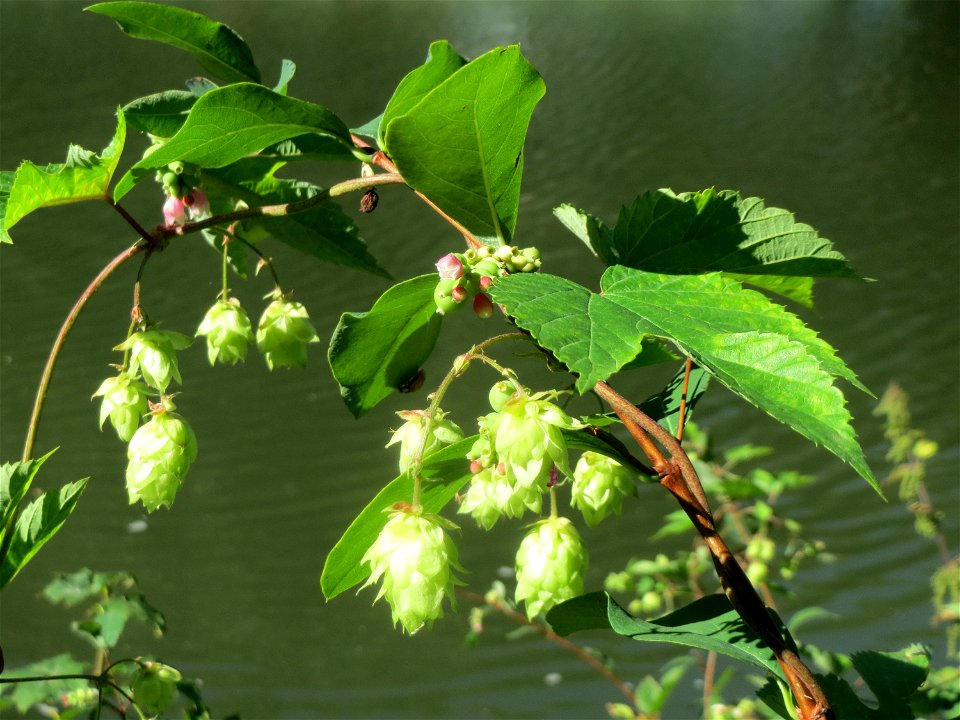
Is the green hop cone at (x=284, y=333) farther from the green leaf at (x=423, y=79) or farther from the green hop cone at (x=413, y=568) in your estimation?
the green hop cone at (x=413, y=568)

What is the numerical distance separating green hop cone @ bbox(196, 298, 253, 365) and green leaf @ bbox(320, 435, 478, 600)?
36cm

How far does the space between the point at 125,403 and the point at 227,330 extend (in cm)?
18

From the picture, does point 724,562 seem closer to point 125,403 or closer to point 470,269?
point 470,269

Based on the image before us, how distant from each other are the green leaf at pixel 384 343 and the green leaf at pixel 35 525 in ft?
0.94

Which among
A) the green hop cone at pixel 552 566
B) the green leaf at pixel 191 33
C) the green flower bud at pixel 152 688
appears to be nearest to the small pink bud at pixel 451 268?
the green hop cone at pixel 552 566

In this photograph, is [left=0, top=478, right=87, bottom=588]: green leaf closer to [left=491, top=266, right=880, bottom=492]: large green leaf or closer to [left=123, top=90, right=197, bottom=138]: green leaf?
[left=123, top=90, right=197, bottom=138]: green leaf

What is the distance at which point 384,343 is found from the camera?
2.88 feet

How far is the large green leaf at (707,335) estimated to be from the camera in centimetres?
54

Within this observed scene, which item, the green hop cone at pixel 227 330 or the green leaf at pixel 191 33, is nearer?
the green leaf at pixel 191 33

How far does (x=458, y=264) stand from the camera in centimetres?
74

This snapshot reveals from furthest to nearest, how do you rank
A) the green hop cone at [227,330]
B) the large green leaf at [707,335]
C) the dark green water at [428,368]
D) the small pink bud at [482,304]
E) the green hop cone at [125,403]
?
the dark green water at [428,368], the green hop cone at [227,330], the green hop cone at [125,403], the small pink bud at [482,304], the large green leaf at [707,335]

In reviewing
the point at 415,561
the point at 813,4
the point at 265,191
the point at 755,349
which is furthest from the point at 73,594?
the point at 813,4

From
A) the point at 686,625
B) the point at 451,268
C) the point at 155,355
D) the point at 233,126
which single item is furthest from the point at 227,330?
the point at 686,625

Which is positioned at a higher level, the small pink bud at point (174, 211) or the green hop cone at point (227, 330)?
the small pink bud at point (174, 211)
